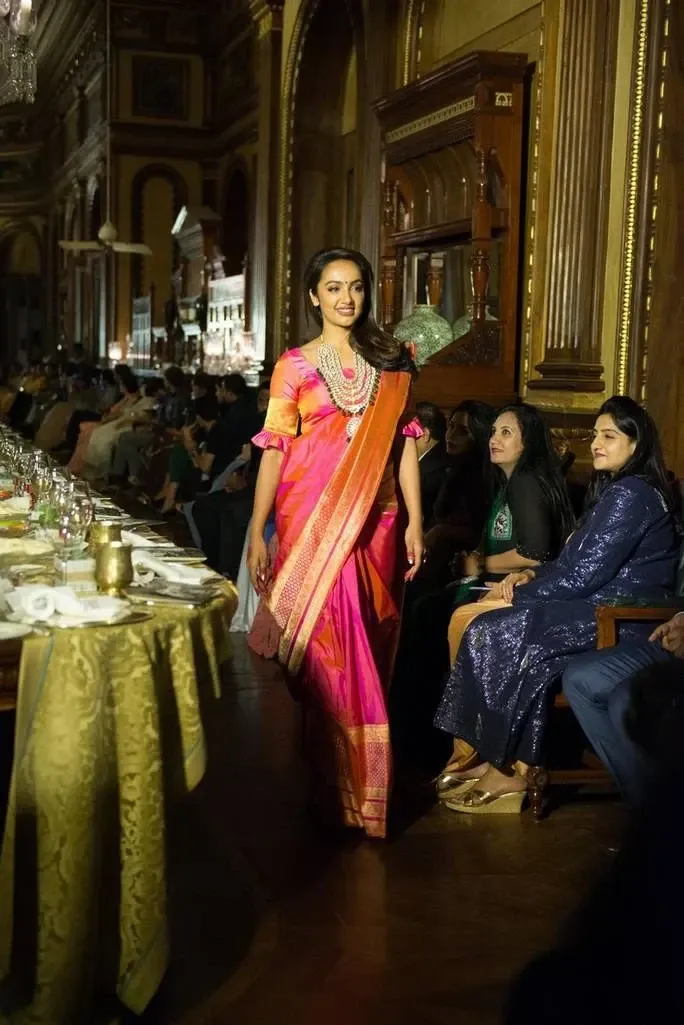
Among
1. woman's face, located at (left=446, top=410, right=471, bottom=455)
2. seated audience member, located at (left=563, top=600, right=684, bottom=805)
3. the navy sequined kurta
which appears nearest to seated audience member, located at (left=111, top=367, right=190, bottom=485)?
woman's face, located at (left=446, top=410, right=471, bottom=455)

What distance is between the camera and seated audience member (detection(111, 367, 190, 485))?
33.4ft

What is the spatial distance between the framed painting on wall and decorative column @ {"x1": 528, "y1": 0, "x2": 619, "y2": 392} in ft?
33.1

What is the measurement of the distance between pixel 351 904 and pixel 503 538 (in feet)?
4.98

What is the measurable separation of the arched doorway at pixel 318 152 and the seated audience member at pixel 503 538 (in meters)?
5.87

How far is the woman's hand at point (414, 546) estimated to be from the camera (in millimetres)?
3418

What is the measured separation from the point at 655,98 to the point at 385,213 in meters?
2.70

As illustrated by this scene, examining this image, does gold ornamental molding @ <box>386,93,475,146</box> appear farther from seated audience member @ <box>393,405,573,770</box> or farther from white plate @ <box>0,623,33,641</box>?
white plate @ <box>0,623,33,641</box>

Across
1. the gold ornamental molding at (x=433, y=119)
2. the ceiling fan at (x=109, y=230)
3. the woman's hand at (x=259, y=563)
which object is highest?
the ceiling fan at (x=109, y=230)

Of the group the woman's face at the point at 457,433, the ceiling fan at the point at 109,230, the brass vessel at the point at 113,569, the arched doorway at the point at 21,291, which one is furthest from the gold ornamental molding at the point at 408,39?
the arched doorway at the point at 21,291

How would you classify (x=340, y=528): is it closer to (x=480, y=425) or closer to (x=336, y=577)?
(x=336, y=577)

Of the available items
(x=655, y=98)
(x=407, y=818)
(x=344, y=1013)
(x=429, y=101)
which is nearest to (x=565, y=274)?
(x=655, y=98)

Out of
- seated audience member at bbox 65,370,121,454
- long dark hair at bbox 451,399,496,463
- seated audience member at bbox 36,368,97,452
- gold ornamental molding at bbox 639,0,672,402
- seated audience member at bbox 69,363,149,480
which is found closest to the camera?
long dark hair at bbox 451,399,496,463

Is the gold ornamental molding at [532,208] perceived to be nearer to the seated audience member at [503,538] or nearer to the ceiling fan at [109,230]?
the seated audience member at [503,538]

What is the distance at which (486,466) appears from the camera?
429 cm
